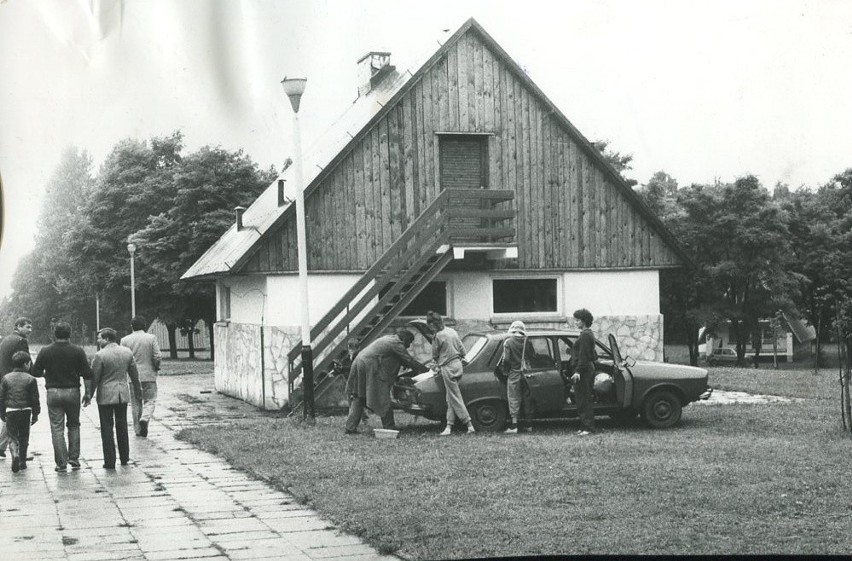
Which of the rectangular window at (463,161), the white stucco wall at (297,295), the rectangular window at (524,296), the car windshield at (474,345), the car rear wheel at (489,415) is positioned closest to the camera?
the car rear wheel at (489,415)

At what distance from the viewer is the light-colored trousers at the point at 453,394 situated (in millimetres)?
15812

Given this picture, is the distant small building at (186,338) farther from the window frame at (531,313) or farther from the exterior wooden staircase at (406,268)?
the exterior wooden staircase at (406,268)

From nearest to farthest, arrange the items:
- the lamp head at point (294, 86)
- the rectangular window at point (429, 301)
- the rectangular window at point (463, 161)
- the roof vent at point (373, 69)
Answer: the lamp head at point (294, 86)
the rectangular window at point (429, 301)
the rectangular window at point (463, 161)
the roof vent at point (373, 69)

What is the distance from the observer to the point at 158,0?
7.98 m

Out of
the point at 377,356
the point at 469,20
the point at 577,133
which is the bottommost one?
the point at 377,356

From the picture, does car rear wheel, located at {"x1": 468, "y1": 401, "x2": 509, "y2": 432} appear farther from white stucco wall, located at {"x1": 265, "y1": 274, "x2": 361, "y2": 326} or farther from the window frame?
the window frame

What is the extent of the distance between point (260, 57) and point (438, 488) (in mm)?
4648

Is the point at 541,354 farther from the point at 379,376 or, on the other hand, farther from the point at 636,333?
the point at 636,333

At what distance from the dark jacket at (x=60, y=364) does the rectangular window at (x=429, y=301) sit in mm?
9209

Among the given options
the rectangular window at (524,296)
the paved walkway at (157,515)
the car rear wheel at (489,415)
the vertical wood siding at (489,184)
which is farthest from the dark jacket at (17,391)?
the rectangular window at (524,296)

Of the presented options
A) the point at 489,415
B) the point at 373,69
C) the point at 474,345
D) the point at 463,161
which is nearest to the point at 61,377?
the point at 489,415

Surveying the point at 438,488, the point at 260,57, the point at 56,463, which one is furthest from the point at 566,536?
the point at 56,463

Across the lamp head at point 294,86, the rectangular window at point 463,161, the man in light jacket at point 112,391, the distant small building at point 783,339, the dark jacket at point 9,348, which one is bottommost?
the distant small building at point 783,339

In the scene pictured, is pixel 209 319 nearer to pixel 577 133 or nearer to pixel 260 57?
pixel 577 133
